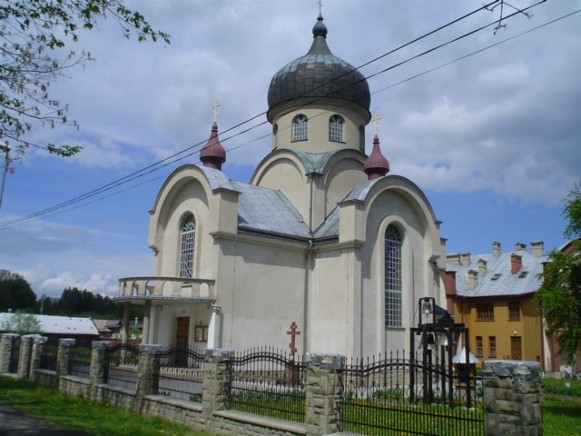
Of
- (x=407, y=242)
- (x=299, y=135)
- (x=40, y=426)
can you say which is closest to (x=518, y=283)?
(x=407, y=242)

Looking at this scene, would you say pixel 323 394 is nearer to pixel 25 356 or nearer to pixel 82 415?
pixel 82 415

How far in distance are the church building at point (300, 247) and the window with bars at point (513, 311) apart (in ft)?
38.4

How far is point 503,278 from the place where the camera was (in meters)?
35.4

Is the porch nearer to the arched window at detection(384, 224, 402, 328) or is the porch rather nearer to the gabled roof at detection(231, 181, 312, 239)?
the gabled roof at detection(231, 181, 312, 239)

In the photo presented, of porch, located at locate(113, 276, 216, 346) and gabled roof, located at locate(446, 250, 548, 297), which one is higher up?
gabled roof, located at locate(446, 250, 548, 297)

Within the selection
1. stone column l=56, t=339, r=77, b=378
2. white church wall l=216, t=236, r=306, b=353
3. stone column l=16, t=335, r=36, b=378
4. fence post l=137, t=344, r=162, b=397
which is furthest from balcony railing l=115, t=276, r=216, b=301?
fence post l=137, t=344, r=162, b=397

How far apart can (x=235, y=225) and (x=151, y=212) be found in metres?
5.28

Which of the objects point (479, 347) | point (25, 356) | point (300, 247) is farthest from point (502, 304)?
point (25, 356)

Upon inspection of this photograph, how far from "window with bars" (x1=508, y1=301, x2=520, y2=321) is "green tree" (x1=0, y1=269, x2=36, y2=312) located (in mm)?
58705

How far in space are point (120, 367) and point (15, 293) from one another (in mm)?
69093

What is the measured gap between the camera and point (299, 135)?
25.1m

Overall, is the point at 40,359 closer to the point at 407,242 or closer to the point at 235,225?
the point at 235,225

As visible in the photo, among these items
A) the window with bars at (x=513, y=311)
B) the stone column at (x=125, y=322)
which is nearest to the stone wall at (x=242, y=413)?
the stone column at (x=125, y=322)

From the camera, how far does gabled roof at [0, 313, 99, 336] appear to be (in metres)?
53.0
